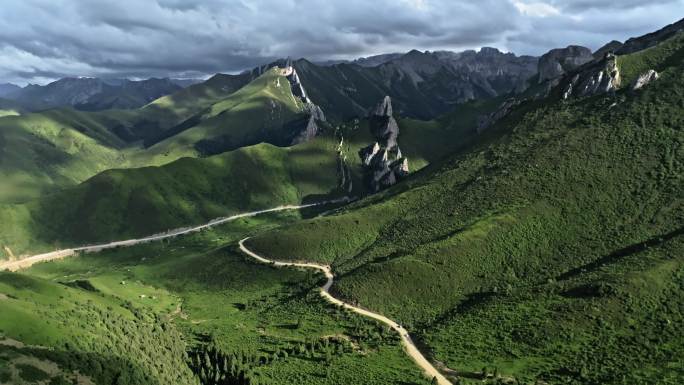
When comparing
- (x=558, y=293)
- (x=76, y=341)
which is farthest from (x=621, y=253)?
(x=76, y=341)

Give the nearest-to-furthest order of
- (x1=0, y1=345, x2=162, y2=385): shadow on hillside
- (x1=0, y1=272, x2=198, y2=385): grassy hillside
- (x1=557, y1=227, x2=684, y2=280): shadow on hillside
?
1. (x1=0, y1=272, x2=198, y2=385): grassy hillside
2. (x1=0, y1=345, x2=162, y2=385): shadow on hillside
3. (x1=557, y1=227, x2=684, y2=280): shadow on hillside

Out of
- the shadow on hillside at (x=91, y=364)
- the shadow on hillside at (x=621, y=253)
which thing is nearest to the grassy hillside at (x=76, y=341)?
the shadow on hillside at (x=91, y=364)

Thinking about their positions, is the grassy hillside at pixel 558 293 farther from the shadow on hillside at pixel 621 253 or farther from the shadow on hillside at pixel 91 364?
the shadow on hillside at pixel 91 364

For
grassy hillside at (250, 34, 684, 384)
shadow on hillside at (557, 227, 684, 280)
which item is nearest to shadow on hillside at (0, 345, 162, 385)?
grassy hillside at (250, 34, 684, 384)

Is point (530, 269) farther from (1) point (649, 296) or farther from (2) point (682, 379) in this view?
(2) point (682, 379)

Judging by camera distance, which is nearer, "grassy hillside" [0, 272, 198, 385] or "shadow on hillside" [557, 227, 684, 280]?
"grassy hillside" [0, 272, 198, 385]

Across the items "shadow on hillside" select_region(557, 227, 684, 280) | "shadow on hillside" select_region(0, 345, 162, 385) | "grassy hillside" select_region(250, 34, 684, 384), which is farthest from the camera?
"shadow on hillside" select_region(557, 227, 684, 280)

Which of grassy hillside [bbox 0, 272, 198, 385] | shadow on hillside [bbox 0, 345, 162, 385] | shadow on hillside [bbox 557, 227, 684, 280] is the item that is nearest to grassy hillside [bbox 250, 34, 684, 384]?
shadow on hillside [bbox 557, 227, 684, 280]

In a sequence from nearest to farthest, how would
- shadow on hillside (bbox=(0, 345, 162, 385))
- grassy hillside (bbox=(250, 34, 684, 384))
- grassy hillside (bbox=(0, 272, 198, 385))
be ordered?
grassy hillside (bbox=(0, 272, 198, 385)) < shadow on hillside (bbox=(0, 345, 162, 385)) < grassy hillside (bbox=(250, 34, 684, 384))

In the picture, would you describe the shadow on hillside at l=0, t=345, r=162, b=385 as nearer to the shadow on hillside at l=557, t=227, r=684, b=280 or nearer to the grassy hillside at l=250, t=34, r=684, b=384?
the grassy hillside at l=250, t=34, r=684, b=384
